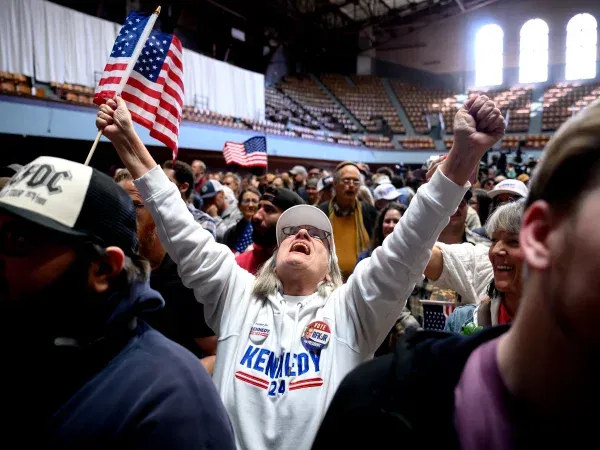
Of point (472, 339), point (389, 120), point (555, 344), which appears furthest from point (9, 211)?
point (389, 120)

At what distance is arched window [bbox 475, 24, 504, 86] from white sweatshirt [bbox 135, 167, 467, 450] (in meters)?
30.5

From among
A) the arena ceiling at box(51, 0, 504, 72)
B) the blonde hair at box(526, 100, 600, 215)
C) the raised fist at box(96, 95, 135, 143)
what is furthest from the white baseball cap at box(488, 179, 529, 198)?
the arena ceiling at box(51, 0, 504, 72)

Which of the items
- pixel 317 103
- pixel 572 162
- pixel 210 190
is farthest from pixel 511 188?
pixel 317 103

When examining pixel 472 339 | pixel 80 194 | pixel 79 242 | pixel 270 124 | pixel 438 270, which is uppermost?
pixel 270 124

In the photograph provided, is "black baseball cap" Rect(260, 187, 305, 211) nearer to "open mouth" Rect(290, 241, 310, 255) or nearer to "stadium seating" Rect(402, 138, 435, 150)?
"open mouth" Rect(290, 241, 310, 255)

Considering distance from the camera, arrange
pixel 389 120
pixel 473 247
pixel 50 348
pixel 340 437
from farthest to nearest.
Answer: pixel 389 120
pixel 473 247
pixel 50 348
pixel 340 437

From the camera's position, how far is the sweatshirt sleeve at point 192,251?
76.7 inches

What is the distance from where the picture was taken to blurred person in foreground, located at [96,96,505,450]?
1.65 metres

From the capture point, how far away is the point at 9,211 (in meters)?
1.18

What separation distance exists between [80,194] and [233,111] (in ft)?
61.3

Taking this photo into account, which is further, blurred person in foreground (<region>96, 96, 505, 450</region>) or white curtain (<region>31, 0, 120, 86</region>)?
white curtain (<region>31, 0, 120, 86</region>)

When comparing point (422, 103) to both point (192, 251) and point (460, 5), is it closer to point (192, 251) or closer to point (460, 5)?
point (460, 5)

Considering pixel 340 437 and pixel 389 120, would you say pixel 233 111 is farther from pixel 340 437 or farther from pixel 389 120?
pixel 340 437

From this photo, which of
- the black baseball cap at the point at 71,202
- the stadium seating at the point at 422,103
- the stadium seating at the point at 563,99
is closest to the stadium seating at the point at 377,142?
the stadium seating at the point at 422,103
